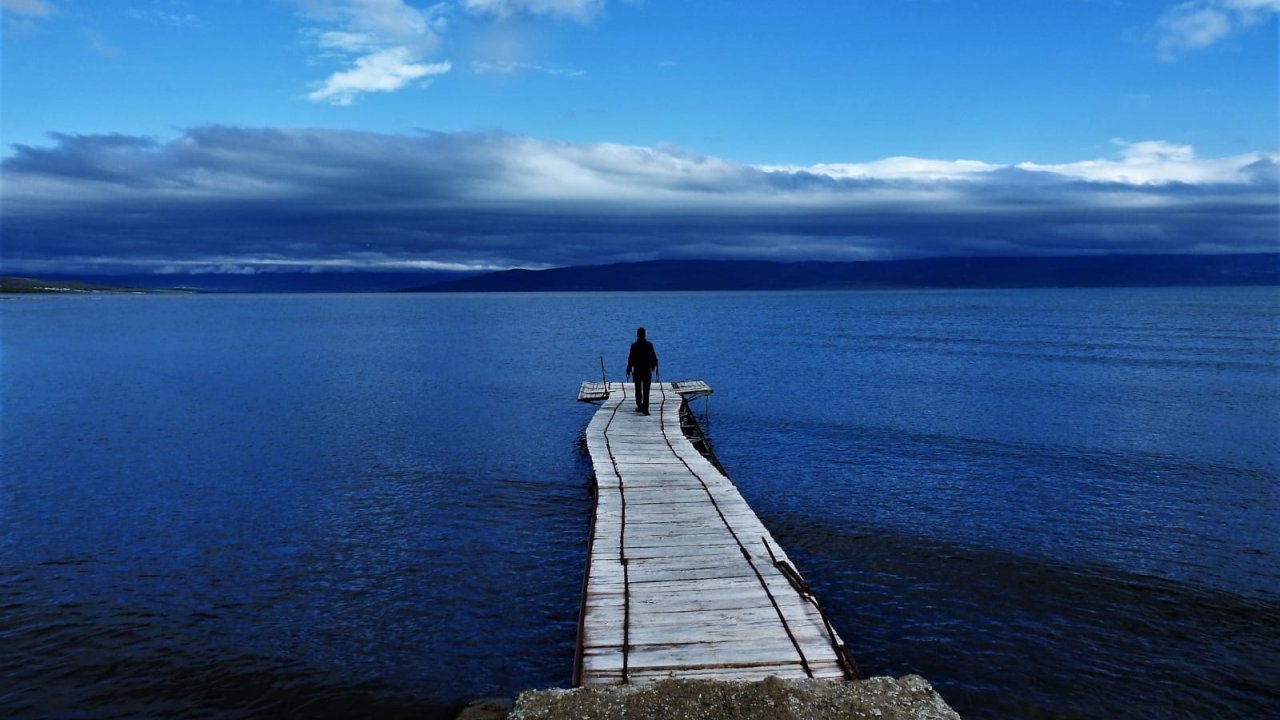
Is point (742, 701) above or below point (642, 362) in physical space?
below

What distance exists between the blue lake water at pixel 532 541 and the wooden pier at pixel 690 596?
1.44 m

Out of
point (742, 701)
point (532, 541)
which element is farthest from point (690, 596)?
point (532, 541)

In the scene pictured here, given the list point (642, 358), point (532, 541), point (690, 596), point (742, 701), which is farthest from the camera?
point (642, 358)

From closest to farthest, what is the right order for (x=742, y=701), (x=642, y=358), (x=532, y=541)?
1. (x=742, y=701)
2. (x=532, y=541)
3. (x=642, y=358)

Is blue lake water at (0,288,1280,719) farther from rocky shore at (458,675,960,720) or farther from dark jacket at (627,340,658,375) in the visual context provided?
dark jacket at (627,340,658,375)

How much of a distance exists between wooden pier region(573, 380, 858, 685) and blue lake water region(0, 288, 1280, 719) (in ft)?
4.72

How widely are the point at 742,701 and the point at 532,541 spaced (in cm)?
916

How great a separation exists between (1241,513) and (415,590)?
19.2 metres

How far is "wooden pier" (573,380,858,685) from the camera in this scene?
29.1 feet

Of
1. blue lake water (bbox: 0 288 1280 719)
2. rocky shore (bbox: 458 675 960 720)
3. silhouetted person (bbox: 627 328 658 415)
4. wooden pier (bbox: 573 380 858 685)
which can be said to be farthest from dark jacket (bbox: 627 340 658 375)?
rocky shore (bbox: 458 675 960 720)

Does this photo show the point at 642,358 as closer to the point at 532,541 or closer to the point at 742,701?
the point at 532,541

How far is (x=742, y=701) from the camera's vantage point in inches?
312

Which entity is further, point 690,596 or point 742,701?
point 690,596

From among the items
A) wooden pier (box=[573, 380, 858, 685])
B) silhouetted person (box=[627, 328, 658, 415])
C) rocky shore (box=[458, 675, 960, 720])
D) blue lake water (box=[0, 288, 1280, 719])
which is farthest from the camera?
silhouetted person (box=[627, 328, 658, 415])
